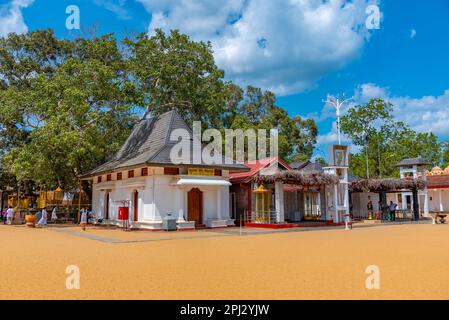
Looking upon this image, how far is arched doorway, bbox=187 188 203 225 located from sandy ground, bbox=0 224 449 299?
8539 millimetres

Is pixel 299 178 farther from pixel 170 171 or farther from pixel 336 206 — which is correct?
pixel 170 171

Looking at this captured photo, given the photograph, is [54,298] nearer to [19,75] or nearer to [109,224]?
[109,224]

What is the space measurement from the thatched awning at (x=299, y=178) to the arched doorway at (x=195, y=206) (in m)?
3.22

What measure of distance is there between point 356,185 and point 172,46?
16672 mm

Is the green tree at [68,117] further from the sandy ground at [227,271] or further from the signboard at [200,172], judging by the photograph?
the sandy ground at [227,271]

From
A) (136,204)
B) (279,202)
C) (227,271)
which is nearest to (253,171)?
(279,202)

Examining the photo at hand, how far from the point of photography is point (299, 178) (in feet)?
65.7

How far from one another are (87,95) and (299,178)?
44.5 feet

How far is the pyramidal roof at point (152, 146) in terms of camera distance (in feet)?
63.2

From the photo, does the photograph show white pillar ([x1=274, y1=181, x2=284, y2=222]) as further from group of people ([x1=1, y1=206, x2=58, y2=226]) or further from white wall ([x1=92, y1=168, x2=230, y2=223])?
group of people ([x1=1, y1=206, x2=58, y2=226])

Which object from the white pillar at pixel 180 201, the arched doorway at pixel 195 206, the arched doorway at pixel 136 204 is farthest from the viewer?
the arched doorway at pixel 136 204

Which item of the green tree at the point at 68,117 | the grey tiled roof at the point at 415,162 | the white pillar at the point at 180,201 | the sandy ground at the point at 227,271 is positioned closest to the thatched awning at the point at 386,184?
the grey tiled roof at the point at 415,162
